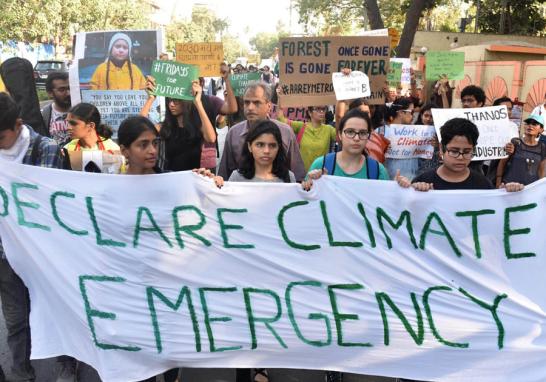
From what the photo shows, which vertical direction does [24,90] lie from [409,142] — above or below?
above

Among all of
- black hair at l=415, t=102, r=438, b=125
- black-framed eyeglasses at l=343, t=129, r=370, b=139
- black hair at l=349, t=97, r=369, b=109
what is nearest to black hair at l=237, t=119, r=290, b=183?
black-framed eyeglasses at l=343, t=129, r=370, b=139

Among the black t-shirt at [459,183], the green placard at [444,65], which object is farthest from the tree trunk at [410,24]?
the black t-shirt at [459,183]

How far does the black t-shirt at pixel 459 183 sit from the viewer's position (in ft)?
9.70

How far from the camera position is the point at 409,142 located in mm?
4781

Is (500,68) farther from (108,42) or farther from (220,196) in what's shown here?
(220,196)

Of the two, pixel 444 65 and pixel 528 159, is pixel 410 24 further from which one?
pixel 528 159

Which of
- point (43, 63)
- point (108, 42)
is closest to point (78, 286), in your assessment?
point (108, 42)

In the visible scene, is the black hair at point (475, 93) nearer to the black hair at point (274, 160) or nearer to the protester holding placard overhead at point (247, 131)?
the protester holding placard overhead at point (247, 131)

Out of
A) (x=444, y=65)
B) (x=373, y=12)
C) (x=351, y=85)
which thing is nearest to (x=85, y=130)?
(x=351, y=85)

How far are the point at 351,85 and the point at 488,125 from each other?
130 cm

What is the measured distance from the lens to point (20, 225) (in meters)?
2.83

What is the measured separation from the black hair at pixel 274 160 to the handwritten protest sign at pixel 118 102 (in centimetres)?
256

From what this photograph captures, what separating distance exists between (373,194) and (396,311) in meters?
0.63

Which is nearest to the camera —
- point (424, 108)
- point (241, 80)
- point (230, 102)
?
point (230, 102)
